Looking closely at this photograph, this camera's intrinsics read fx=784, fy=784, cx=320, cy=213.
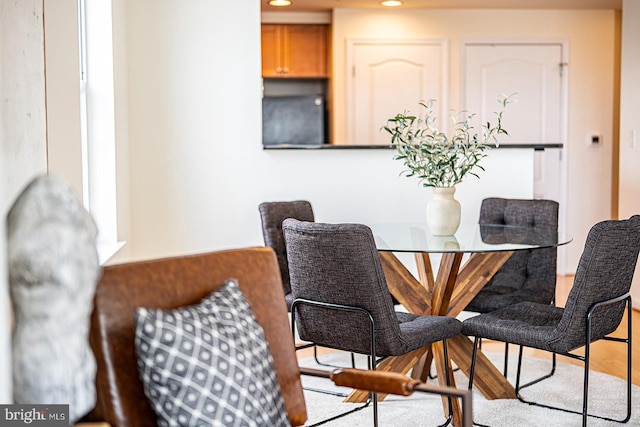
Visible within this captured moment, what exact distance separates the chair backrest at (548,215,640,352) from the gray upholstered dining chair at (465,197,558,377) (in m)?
0.76

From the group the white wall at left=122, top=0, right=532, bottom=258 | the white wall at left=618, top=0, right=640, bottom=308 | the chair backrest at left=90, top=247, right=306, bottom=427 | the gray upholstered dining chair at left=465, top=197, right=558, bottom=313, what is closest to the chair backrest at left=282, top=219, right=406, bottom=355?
the chair backrest at left=90, top=247, right=306, bottom=427

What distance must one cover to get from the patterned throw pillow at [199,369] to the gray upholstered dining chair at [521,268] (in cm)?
210

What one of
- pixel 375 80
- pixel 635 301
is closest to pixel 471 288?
pixel 635 301

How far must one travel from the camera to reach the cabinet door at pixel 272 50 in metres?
6.98

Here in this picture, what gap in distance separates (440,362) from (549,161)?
3.92 metres

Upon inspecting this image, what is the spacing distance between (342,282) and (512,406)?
114 centimetres

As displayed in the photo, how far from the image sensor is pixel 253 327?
1.83 meters

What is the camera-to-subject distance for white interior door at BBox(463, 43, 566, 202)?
268 inches

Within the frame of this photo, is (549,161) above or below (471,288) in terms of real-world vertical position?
above

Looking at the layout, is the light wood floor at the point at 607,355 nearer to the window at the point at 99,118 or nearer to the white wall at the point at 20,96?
the window at the point at 99,118

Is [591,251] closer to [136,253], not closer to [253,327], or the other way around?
[253,327]

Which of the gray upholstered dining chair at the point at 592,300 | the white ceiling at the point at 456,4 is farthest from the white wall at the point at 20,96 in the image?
A: the white ceiling at the point at 456,4

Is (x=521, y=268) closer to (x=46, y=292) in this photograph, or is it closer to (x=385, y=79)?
(x=46, y=292)

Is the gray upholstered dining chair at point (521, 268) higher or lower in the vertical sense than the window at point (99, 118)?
lower
